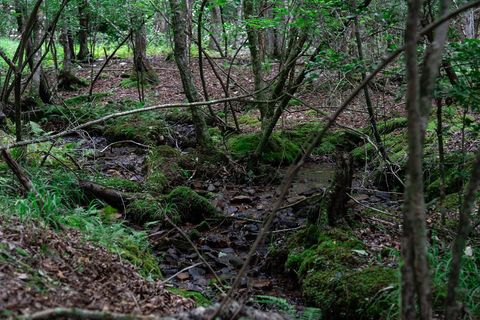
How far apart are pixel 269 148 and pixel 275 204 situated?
3.68 m

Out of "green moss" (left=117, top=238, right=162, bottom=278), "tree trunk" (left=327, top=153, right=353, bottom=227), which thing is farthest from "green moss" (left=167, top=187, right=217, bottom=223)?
"tree trunk" (left=327, top=153, right=353, bottom=227)

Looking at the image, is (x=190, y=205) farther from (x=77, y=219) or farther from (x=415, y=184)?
(x=415, y=184)

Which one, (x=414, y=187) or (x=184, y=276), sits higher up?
(x=414, y=187)

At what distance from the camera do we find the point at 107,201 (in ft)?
20.0

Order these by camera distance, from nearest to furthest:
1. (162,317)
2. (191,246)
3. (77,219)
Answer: (162,317)
(77,219)
(191,246)

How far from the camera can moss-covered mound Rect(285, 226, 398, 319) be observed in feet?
12.1

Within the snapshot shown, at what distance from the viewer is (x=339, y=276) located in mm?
4203

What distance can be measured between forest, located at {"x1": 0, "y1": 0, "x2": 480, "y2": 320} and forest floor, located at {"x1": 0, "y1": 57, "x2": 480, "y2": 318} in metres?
0.02

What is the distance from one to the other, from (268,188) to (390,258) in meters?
3.54

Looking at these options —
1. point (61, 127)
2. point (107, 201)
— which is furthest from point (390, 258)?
point (61, 127)

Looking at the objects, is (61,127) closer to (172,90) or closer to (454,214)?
(172,90)

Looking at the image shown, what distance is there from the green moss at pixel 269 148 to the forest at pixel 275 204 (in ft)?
0.14

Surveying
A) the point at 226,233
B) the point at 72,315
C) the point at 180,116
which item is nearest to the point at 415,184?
the point at 72,315

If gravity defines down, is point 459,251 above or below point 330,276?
above
